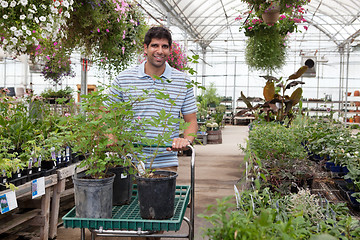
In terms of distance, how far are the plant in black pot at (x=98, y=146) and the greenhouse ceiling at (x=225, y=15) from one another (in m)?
9.94

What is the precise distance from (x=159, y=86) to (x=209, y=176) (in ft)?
11.4

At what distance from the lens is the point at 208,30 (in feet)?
55.2

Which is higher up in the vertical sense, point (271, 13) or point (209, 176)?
point (271, 13)

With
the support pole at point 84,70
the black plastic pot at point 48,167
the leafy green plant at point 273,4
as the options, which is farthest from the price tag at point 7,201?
the leafy green plant at point 273,4

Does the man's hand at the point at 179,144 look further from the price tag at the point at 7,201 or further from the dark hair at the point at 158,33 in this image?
the price tag at the point at 7,201

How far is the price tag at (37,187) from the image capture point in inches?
94.8

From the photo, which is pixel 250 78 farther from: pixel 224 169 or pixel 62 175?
pixel 62 175

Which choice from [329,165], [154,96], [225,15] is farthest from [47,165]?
[225,15]

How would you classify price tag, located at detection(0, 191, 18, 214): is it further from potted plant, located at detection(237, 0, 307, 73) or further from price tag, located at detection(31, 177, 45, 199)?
potted plant, located at detection(237, 0, 307, 73)

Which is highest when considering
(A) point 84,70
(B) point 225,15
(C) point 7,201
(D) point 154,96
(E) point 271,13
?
(B) point 225,15

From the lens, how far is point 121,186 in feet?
4.90

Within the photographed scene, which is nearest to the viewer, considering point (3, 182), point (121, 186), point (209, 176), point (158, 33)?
point (121, 186)

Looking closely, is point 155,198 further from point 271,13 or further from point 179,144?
point 271,13

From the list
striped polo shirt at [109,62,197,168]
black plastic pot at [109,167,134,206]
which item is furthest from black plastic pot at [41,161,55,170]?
black plastic pot at [109,167,134,206]
